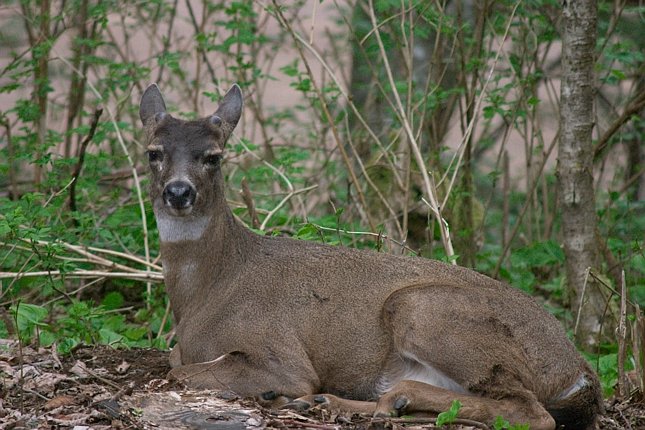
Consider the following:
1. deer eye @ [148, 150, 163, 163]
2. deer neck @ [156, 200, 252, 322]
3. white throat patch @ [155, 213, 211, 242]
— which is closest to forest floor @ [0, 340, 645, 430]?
deer neck @ [156, 200, 252, 322]

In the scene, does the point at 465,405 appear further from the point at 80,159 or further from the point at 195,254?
the point at 80,159

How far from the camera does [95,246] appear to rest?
9.89m

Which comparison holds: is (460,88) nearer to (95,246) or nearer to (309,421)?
(95,246)

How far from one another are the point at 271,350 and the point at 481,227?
4.23m

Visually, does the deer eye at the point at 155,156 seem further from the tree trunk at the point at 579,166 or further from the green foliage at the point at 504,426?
the tree trunk at the point at 579,166

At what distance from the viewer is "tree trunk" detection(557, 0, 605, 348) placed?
8844 mm

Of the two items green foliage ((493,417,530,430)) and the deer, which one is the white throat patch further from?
green foliage ((493,417,530,430))

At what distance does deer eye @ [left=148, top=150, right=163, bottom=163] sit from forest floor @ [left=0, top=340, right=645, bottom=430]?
143cm

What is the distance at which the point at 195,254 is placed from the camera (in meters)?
7.56

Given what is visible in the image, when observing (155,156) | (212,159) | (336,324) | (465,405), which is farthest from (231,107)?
(465,405)

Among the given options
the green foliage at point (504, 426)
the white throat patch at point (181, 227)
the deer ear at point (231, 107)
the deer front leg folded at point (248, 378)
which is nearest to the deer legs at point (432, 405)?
the deer front leg folded at point (248, 378)

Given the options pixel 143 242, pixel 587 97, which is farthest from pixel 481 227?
pixel 143 242

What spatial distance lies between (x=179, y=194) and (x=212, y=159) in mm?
513

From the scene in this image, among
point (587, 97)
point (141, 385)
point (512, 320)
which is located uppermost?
point (587, 97)
